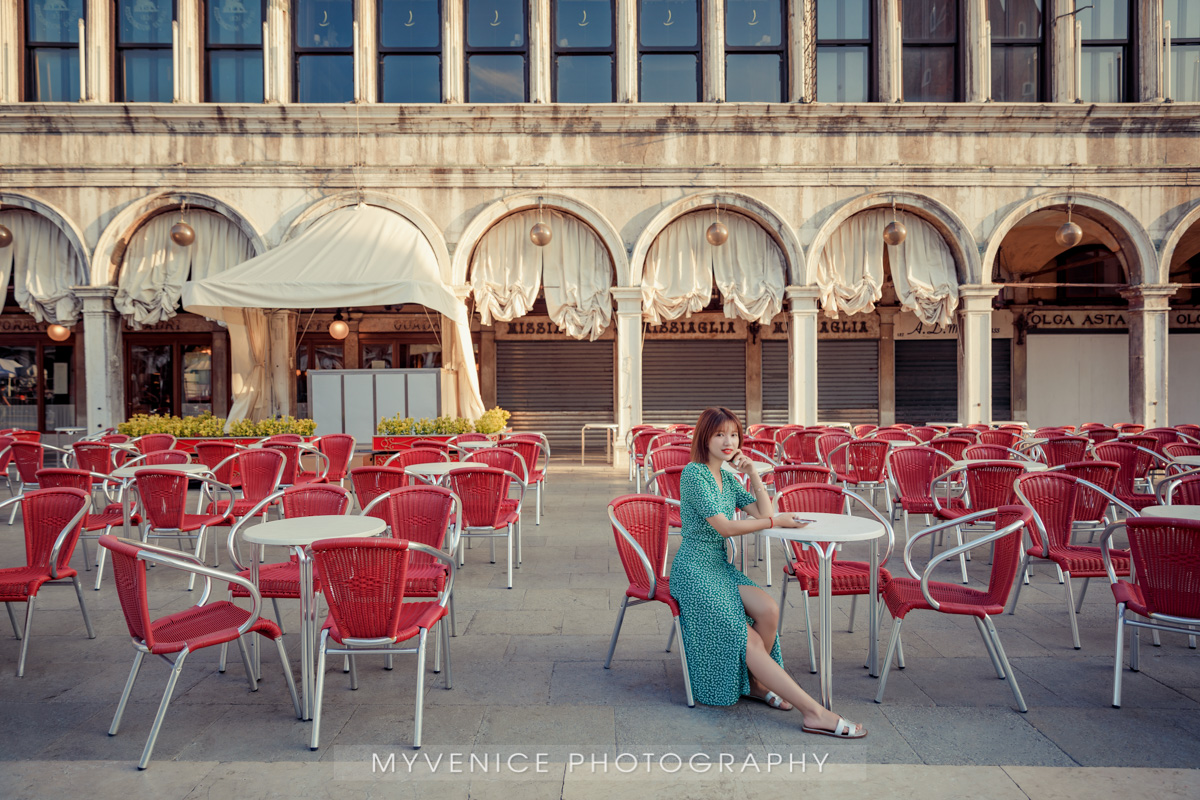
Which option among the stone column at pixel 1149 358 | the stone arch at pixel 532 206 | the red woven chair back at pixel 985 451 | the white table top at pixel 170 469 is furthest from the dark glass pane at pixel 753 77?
the white table top at pixel 170 469

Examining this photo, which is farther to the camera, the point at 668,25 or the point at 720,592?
the point at 668,25

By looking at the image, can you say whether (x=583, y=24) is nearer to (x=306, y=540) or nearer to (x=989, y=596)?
(x=306, y=540)

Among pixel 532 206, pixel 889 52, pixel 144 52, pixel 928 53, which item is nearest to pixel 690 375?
pixel 532 206

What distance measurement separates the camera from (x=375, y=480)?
5.79 meters

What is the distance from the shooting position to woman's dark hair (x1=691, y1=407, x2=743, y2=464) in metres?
3.69

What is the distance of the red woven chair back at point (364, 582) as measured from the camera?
314cm

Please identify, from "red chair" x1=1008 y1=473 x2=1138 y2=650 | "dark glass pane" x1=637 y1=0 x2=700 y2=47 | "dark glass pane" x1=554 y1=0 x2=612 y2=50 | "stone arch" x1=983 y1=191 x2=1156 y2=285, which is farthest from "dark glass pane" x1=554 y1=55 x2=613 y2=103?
"red chair" x1=1008 y1=473 x2=1138 y2=650

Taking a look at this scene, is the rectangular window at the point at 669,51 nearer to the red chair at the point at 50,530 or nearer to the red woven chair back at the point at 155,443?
the red woven chair back at the point at 155,443

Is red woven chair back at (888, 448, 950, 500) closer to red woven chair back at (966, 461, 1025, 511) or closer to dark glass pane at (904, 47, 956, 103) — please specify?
red woven chair back at (966, 461, 1025, 511)

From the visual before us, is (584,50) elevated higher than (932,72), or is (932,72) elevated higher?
(584,50)

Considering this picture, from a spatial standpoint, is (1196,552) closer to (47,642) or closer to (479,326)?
(47,642)

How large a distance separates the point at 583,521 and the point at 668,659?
4336 mm

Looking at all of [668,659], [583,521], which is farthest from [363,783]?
[583,521]

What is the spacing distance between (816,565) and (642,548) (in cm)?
112
